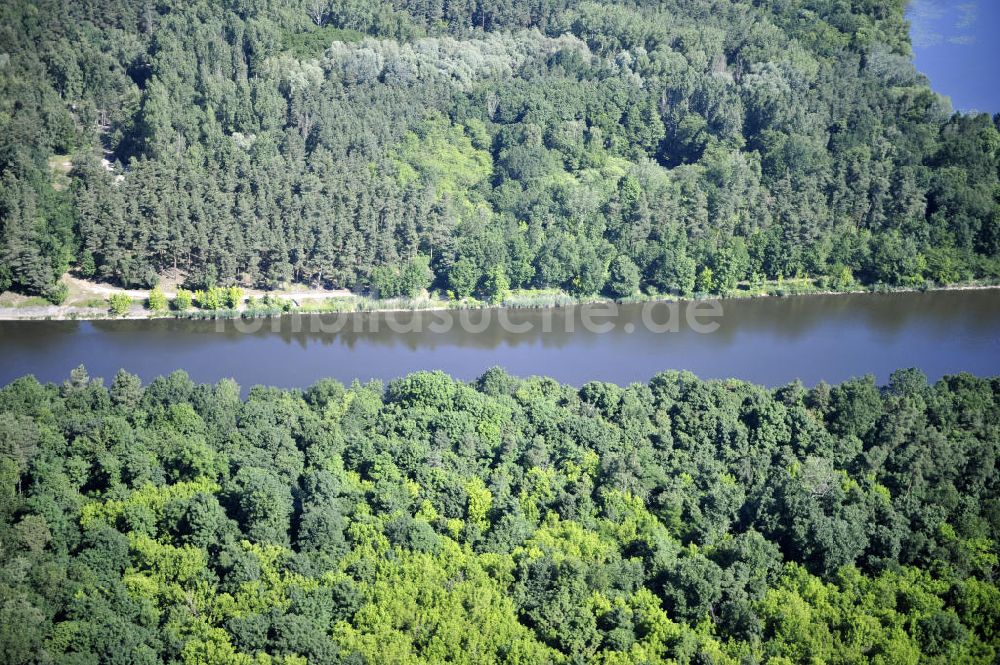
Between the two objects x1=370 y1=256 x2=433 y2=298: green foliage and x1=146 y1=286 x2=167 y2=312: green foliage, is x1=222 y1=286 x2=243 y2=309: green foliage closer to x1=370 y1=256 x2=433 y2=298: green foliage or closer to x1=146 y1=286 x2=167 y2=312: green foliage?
x1=146 y1=286 x2=167 y2=312: green foliage

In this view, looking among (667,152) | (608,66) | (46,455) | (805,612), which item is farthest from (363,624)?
(608,66)

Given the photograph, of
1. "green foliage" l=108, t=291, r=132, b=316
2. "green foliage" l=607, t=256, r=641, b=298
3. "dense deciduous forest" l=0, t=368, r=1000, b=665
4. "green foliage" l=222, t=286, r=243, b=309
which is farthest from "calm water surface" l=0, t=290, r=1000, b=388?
"dense deciduous forest" l=0, t=368, r=1000, b=665

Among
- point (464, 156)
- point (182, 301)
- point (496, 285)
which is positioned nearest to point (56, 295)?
point (182, 301)

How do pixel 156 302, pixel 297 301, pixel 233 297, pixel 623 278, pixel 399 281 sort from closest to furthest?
pixel 156 302 < pixel 233 297 < pixel 297 301 < pixel 399 281 < pixel 623 278

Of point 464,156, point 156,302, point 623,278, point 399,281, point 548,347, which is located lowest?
point 548,347

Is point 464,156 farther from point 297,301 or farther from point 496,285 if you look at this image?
point 297,301

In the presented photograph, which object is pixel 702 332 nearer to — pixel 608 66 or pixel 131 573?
pixel 608 66
